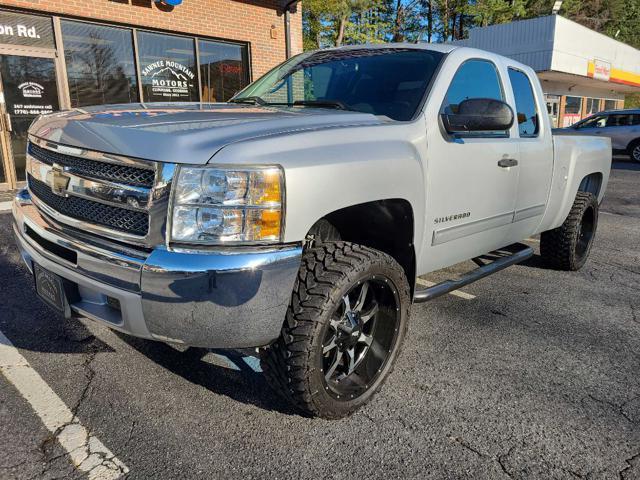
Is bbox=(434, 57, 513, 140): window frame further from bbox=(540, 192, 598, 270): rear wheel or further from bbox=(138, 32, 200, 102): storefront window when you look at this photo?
bbox=(138, 32, 200, 102): storefront window

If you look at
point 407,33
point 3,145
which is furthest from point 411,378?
point 407,33

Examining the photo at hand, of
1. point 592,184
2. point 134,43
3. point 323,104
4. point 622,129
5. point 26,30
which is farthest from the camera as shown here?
point 622,129

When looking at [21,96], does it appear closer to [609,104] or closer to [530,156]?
[530,156]

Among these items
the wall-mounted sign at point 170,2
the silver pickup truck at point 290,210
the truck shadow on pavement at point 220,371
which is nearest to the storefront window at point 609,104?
the wall-mounted sign at point 170,2

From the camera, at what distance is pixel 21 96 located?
8.24 m

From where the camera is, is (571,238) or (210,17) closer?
(571,238)

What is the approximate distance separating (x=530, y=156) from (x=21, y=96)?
8062 mm

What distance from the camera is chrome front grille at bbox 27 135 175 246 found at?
6.31 ft

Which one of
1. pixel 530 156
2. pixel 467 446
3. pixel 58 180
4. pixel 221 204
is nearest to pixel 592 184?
pixel 530 156

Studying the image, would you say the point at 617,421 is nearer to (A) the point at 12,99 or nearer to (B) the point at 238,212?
(B) the point at 238,212

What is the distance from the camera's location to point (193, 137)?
1.95 metres

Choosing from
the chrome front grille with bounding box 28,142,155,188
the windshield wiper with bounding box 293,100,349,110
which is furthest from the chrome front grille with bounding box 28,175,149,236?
the windshield wiper with bounding box 293,100,349,110

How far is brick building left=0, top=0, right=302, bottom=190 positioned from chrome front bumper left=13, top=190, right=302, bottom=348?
7.63 meters

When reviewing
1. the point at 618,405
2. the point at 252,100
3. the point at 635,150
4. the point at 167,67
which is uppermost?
the point at 167,67
